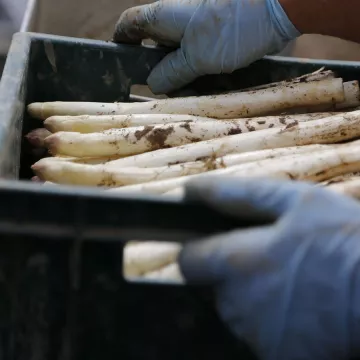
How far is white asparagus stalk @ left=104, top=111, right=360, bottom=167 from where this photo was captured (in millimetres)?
860

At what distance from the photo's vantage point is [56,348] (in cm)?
56

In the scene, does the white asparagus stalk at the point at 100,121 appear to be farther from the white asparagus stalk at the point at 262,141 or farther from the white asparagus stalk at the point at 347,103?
the white asparagus stalk at the point at 347,103

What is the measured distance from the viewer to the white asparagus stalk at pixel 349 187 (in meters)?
0.73

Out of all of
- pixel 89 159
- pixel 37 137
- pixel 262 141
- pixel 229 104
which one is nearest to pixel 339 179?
pixel 262 141

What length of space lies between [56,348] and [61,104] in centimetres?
56

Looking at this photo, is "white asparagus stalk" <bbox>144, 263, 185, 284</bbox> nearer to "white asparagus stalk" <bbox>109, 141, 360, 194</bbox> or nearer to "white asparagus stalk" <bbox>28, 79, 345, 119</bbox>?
"white asparagus stalk" <bbox>109, 141, 360, 194</bbox>

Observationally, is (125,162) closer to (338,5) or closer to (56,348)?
(56,348)

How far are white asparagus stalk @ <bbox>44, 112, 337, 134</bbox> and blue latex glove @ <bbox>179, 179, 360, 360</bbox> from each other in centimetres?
47

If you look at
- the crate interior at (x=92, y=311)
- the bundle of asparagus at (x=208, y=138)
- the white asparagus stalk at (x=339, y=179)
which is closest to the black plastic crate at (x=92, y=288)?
the crate interior at (x=92, y=311)

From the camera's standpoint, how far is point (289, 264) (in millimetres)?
461

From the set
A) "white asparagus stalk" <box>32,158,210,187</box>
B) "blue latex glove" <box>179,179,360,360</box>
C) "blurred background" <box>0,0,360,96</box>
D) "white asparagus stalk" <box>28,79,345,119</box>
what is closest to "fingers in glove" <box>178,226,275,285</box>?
"blue latex glove" <box>179,179,360,360</box>

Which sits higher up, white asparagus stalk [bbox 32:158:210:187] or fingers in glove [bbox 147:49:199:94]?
fingers in glove [bbox 147:49:199:94]

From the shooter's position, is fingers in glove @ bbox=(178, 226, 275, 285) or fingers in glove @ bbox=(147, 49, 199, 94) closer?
fingers in glove @ bbox=(178, 226, 275, 285)

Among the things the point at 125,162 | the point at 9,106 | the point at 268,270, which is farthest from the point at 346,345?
the point at 9,106
